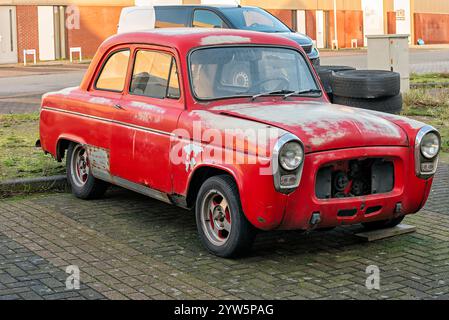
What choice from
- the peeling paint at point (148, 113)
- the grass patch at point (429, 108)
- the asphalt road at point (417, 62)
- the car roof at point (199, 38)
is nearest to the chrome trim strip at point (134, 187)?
the peeling paint at point (148, 113)

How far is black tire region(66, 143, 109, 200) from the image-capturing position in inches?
330

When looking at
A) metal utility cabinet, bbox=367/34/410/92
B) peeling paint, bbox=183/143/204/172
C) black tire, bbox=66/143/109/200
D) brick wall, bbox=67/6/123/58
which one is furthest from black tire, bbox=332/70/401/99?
brick wall, bbox=67/6/123/58

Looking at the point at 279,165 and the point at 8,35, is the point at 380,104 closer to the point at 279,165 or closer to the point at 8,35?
the point at 279,165

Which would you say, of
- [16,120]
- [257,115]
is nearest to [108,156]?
[257,115]

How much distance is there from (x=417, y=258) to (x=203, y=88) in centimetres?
222

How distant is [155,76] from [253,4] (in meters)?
42.7

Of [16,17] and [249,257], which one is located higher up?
[16,17]

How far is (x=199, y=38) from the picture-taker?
732 centimetres

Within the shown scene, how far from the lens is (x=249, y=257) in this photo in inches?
253

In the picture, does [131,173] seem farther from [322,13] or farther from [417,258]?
[322,13]

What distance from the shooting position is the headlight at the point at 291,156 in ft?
19.4

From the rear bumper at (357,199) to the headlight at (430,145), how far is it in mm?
139

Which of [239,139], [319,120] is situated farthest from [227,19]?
[239,139]

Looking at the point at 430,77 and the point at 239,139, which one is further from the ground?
the point at 430,77
